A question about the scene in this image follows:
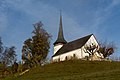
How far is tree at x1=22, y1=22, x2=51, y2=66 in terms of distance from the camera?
72688mm

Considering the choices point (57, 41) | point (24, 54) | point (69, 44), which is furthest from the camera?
point (57, 41)

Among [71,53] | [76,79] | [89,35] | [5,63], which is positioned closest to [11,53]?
[5,63]

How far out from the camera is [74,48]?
7900cm

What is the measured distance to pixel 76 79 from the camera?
29422 mm

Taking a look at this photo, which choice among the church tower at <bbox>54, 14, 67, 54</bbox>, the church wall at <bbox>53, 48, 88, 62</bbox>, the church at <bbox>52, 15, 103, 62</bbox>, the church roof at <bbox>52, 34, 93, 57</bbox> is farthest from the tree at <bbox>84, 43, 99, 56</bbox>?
the church tower at <bbox>54, 14, 67, 54</bbox>

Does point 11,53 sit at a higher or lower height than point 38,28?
lower

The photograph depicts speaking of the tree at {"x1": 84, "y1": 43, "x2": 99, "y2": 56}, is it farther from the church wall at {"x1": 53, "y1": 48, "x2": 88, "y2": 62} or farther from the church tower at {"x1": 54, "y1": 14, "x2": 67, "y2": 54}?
the church tower at {"x1": 54, "y1": 14, "x2": 67, "y2": 54}

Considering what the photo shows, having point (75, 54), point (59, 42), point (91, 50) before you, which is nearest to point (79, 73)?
point (91, 50)

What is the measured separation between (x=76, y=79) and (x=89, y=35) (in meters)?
50.6

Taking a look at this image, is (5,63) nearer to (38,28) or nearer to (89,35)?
(38,28)

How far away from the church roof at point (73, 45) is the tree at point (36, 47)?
8.66 meters

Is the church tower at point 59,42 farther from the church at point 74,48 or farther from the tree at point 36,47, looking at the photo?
the tree at point 36,47

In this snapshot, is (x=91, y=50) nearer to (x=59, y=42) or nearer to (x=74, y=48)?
(x=74, y=48)

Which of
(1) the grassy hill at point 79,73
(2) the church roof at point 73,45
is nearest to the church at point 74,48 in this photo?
(2) the church roof at point 73,45
